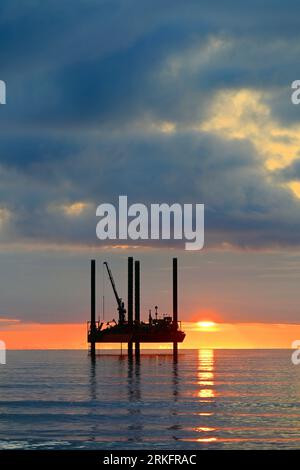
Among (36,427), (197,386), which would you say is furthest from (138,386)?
(36,427)

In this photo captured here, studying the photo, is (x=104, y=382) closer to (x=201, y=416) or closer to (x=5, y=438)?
(x=201, y=416)

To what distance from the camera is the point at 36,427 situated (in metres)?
55.7

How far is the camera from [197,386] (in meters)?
99.4

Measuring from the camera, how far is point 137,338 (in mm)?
164125

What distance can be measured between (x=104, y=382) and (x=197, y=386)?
11.8 meters
